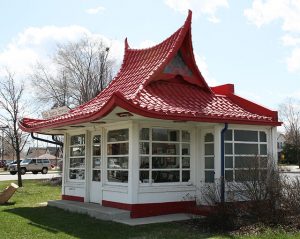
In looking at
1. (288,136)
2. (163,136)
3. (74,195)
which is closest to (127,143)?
(163,136)

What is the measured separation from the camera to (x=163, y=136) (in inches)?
500

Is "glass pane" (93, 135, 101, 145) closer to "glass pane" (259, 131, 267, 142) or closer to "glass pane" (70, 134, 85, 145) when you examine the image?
"glass pane" (70, 134, 85, 145)

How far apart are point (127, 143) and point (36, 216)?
3468mm

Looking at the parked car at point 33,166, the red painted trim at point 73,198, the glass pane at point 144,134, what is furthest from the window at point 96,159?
the parked car at point 33,166

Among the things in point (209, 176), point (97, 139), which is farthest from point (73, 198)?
point (209, 176)

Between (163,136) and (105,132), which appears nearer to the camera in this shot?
(163,136)

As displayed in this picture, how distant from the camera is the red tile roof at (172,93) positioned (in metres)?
11.7

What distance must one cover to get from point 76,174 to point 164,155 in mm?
4121

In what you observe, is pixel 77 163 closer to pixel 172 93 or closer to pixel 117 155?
pixel 117 155

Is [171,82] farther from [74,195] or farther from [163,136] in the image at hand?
[74,195]

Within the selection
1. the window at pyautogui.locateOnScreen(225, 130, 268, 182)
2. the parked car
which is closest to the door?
the window at pyautogui.locateOnScreen(225, 130, 268, 182)

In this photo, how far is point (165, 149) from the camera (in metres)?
12.8

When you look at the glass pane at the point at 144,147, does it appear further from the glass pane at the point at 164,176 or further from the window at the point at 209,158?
the window at the point at 209,158

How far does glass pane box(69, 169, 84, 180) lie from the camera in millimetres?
14984
